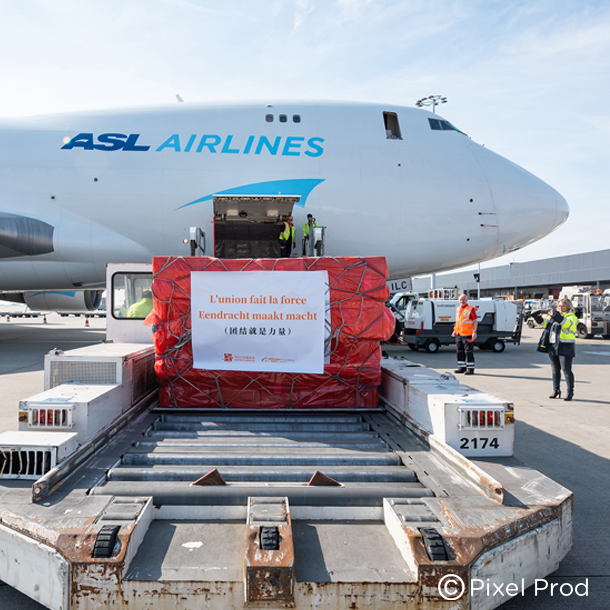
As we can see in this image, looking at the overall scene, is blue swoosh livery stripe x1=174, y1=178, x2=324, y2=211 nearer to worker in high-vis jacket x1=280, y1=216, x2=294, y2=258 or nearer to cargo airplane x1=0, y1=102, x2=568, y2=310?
cargo airplane x1=0, y1=102, x2=568, y2=310

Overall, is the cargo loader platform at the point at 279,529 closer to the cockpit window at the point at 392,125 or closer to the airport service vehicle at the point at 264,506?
the airport service vehicle at the point at 264,506

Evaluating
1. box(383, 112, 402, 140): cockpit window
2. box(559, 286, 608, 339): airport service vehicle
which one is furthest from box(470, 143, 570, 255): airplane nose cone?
box(559, 286, 608, 339): airport service vehicle

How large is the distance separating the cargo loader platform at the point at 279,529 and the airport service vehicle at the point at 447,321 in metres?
11.7

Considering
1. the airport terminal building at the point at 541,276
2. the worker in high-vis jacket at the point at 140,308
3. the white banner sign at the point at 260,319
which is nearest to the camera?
the white banner sign at the point at 260,319

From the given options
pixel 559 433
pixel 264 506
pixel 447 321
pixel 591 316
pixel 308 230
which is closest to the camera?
pixel 264 506

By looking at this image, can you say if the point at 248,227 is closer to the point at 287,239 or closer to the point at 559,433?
the point at 287,239

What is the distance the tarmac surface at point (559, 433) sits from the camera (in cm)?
258

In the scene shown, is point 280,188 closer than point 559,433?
No

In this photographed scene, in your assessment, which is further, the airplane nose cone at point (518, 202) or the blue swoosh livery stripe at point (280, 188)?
the airplane nose cone at point (518, 202)

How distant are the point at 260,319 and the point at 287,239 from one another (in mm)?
6019

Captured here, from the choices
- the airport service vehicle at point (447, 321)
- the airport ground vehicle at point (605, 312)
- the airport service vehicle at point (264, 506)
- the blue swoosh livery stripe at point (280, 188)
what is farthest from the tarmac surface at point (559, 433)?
the airport ground vehicle at point (605, 312)

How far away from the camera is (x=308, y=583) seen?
6.32ft

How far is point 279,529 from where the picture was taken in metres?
2.14

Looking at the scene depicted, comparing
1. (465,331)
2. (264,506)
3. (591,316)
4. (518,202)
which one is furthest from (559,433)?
(591,316)
